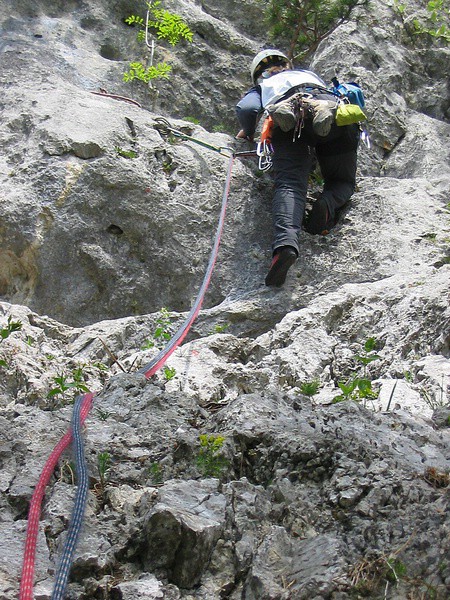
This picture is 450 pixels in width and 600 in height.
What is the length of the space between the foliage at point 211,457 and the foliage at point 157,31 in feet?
18.7

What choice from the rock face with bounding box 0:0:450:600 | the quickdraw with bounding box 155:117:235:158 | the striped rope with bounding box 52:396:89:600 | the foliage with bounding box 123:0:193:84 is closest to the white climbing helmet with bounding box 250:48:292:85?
the rock face with bounding box 0:0:450:600

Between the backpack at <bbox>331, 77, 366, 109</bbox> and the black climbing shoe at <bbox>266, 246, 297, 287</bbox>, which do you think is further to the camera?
the backpack at <bbox>331, 77, 366, 109</bbox>

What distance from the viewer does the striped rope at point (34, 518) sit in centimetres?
225

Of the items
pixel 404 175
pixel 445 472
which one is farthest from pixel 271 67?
pixel 445 472

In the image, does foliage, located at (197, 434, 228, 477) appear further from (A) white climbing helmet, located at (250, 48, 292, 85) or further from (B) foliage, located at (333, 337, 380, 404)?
(A) white climbing helmet, located at (250, 48, 292, 85)

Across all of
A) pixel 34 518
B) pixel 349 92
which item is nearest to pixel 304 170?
pixel 349 92

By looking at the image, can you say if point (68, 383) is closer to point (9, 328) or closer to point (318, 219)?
point (9, 328)

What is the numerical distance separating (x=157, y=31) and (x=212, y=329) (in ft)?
16.0

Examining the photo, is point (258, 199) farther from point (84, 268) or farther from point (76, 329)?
point (76, 329)

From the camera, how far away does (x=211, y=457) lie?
3.10m

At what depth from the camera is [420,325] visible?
15.1 feet

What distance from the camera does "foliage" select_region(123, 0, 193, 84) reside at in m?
7.98

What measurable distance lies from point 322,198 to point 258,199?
2.01 ft

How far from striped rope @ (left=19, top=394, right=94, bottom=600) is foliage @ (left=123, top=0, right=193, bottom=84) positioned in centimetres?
559
